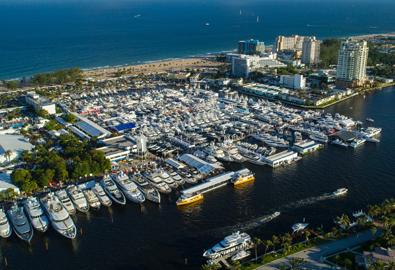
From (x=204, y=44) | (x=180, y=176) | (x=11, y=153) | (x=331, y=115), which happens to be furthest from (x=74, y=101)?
(x=204, y=44)

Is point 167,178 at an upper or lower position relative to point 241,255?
upper

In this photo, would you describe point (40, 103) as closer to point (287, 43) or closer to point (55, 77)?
point (55, 77)

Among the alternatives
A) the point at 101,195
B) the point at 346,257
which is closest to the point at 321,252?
the point at 346,257

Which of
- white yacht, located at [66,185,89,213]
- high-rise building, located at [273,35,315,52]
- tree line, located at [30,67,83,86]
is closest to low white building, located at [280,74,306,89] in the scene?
high-rise building, located at [273,35,315,52]

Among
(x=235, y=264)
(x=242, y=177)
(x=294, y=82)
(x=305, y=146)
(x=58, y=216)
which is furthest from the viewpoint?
(x=294, y=82)

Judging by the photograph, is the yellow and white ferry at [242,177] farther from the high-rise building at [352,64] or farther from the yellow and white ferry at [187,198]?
the high-rise building at [352,64]

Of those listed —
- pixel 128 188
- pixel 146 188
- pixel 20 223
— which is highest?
pixel 128 188

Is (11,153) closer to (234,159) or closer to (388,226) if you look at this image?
(234,159)

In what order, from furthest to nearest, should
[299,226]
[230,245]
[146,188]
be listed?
[146,188] → [299,226] → [230,245]
